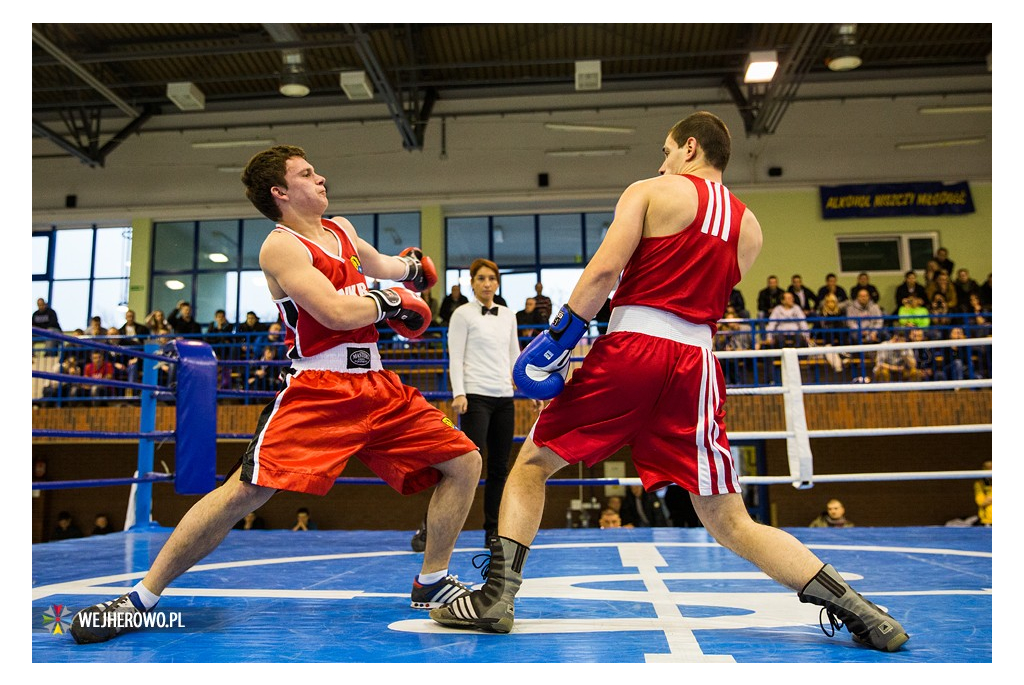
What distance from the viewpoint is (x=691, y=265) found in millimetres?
1903

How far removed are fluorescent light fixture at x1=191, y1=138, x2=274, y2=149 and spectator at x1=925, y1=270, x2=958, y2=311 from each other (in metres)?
10.0

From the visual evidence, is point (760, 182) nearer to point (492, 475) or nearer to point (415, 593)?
point (492, 475)

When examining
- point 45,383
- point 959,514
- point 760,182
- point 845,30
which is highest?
point 845,30

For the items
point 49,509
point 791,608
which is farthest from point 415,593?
point 49,509

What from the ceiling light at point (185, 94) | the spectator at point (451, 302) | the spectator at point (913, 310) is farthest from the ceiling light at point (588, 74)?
the ceiling light at point (185, 94)

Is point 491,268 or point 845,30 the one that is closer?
point 491,268

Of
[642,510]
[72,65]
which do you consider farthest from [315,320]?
[72,65]

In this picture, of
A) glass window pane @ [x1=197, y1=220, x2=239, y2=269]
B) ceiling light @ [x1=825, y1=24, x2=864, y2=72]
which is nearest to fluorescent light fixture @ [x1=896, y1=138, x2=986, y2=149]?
ceiling light @ [x1=825, y1=24, x2=864, y2=72]

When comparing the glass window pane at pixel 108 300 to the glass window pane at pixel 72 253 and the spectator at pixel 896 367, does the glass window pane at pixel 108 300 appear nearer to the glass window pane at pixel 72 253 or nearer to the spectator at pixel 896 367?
the glass window pane at pixel 72 253

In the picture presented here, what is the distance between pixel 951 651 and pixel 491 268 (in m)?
2.50

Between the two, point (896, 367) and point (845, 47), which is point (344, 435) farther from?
point (845, 47)

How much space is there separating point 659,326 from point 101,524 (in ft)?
32.7
